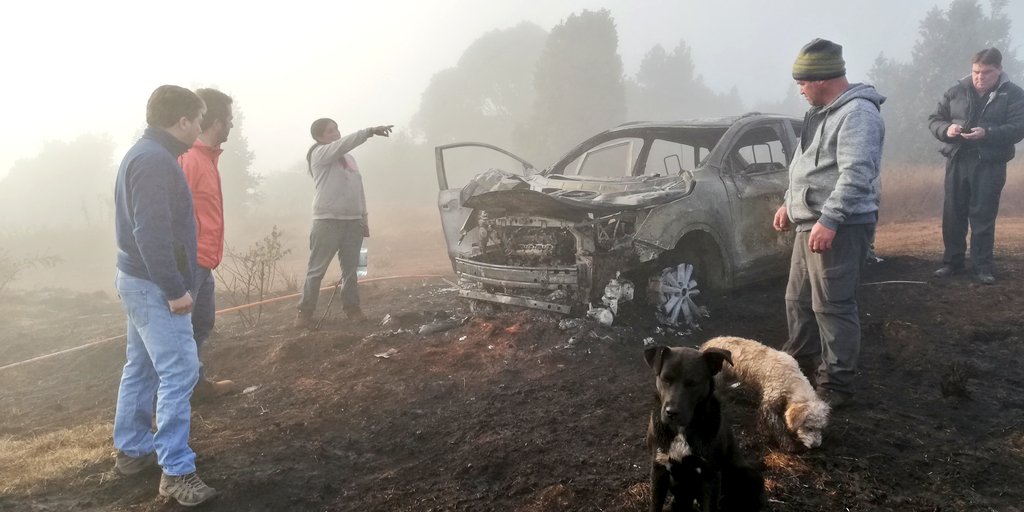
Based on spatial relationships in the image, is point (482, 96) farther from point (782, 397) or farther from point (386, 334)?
point (782, 397)

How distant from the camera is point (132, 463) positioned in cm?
296

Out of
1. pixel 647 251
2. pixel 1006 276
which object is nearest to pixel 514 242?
pixel 647 251

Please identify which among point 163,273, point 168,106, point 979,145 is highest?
point 168,106

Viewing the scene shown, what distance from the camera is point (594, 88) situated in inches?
1275

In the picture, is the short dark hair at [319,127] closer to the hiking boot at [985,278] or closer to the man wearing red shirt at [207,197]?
the man wearing red shirt at [207,197]

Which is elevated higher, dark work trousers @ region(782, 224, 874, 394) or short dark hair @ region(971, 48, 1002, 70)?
short dark hair @ region(971, 48, 1002, 70)

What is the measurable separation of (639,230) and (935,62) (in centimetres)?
3477

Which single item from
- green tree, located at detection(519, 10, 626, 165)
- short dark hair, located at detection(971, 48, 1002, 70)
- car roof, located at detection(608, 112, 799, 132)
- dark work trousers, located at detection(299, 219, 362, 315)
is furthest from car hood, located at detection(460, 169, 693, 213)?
green tree, located at detection(519, 10, 626, 165)

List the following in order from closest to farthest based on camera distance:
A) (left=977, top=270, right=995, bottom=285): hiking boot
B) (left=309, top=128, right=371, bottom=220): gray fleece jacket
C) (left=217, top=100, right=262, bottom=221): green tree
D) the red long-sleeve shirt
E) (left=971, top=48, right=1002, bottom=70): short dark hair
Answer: the red long-sleeve shirt → (left=971, top=48, right=1002, bottom=70): short dark hair → (left=977, top=270, right=995, bottom=285): hiking boot → (left=309, top=128, right=371, bottom=220): gray fleece jacket → (left=217, top=100, right=262, bottom=221): green tree

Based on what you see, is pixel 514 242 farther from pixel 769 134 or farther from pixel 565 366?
pixel 769 134

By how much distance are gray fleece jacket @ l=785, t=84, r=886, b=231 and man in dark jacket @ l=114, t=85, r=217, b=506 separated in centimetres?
341

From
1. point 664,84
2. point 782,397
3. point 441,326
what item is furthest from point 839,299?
point 664,84

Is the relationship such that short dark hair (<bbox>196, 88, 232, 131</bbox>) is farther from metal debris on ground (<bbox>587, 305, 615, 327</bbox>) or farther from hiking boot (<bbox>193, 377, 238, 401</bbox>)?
metal debris on ground (<bbox>587, 305, 615, 327</bbox>)

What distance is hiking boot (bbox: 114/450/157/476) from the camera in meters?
2.96
